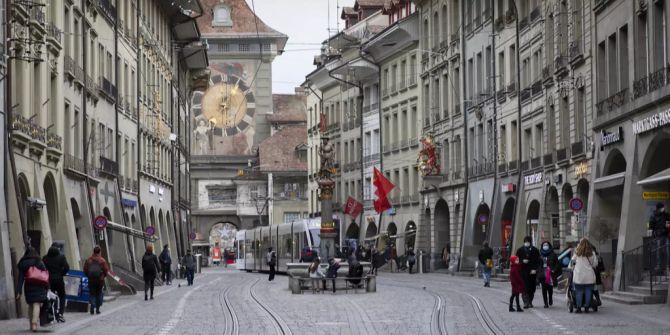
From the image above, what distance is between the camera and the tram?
74062 mm

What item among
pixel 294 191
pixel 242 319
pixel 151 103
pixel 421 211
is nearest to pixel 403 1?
pixel 421 211

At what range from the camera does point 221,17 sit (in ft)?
470

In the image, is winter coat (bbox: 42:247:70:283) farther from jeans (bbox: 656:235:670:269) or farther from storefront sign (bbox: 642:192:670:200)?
storefront sign (bbox: 642:192:670:200)

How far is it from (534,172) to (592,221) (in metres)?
15.2

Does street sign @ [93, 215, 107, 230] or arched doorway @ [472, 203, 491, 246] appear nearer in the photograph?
street sign @ [93, 215, 107, 230]

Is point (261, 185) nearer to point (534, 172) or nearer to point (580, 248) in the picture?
point (534, 172)

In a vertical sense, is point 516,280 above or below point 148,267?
below

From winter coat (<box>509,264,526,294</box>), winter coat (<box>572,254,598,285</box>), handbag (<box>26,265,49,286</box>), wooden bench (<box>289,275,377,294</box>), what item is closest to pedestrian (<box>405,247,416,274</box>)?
wooden bench (<box>289,275,377,294</box>)

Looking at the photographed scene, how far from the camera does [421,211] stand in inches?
3184

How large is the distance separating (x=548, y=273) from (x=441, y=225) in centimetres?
4454

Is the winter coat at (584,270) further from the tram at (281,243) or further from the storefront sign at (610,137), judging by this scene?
the tram at (281,243)

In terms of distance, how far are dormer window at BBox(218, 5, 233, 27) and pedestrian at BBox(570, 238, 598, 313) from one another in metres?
114

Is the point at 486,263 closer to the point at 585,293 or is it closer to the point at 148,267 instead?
the point at 148,267

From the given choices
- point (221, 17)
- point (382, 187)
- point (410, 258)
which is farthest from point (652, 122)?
point (221, 17)
